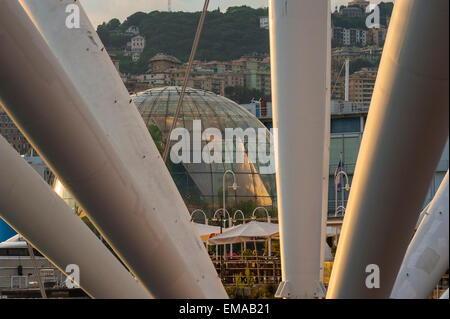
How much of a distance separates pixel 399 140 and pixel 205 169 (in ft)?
158

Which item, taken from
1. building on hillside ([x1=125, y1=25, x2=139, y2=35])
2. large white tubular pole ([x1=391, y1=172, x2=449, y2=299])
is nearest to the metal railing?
large white tubular pole ([x1=391, y1=172, x2=449, y2=299])

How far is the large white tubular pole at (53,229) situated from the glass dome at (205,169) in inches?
1672

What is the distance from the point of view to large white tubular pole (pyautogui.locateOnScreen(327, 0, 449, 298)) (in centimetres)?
456

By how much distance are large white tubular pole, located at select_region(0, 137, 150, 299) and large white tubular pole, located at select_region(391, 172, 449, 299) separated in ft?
17.7

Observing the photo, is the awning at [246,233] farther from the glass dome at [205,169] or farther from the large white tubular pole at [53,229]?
the large white tubular pole at [53,229]

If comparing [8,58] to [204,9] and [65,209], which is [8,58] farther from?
[204,9]

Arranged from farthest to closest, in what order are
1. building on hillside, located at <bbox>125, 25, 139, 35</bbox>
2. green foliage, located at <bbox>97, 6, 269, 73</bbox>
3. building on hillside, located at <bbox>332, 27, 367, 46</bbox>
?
building on hillside, located at <bbox>332, 27, 367, 46</bbox> < green foliage, located at <bbox>97, 6, 269, 73</bbox> < building on hillside, located at <bbox>125, 25, 139, 35</bbox>

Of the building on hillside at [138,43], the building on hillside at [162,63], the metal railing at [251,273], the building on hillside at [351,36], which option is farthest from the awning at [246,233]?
the building on hillside at [351,36]

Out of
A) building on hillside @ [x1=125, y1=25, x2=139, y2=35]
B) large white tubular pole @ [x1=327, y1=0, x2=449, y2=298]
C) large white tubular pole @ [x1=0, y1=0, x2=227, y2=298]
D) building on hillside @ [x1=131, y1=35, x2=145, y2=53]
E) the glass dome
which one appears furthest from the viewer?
building on hillside @ [x1=125, y1=25, x2=139, y2=35]

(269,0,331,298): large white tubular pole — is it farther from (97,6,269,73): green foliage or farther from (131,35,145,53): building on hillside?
(97,6,269,73): green foliage

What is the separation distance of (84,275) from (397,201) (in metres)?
3.39

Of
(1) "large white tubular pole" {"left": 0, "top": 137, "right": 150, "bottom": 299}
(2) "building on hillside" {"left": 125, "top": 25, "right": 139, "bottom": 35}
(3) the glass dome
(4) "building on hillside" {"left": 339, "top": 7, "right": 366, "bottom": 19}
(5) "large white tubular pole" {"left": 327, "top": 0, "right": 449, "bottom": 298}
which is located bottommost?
(3) the glass dome

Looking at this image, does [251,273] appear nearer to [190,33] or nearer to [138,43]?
[138,43]

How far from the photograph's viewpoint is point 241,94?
11706cm
